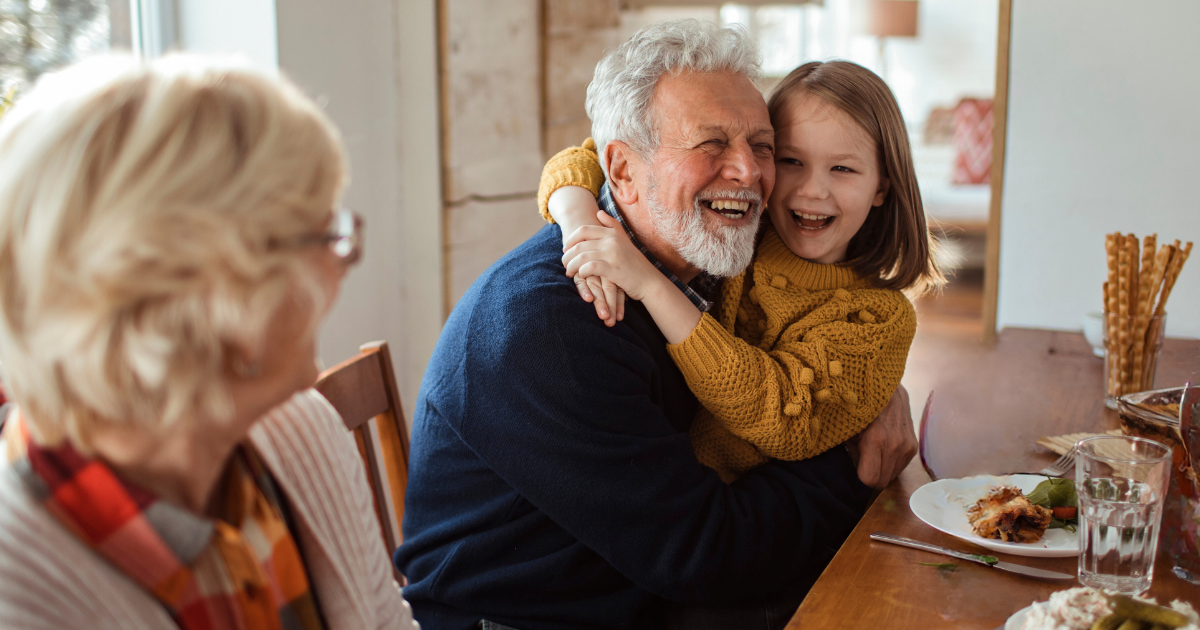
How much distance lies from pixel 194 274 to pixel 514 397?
63cm

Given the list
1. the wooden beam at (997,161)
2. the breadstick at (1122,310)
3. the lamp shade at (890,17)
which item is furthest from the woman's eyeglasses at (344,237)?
the lamp shade at (890,17)

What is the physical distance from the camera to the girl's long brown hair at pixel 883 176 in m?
1.52

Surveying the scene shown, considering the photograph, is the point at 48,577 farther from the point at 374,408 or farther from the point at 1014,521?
the point at 1014,521

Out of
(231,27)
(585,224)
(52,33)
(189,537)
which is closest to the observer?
(189,537)

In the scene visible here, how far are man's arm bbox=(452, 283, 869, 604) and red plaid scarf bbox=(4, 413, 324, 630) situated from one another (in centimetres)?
41

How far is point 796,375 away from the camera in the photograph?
4.50ft

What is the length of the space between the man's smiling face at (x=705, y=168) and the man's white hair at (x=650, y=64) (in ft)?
0.05

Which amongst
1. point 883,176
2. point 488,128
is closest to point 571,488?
point 883,176

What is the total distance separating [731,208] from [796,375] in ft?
1.00

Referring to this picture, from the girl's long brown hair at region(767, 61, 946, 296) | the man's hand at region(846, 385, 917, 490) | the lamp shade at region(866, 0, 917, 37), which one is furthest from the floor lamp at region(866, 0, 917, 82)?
the man's hand at region(846, 385, 917, 490)

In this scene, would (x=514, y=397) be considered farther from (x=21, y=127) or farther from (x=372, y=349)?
(x=21, y=127)

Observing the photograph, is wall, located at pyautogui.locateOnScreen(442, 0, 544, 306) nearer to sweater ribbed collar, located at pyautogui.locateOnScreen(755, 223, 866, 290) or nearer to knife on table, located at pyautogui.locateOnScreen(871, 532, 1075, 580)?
sweater ribbed collar, located at pyautogui.locateOnScreen(755, 223, 866, 290)

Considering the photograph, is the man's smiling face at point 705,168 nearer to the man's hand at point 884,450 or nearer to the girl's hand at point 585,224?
the girl's hand at point 585,224

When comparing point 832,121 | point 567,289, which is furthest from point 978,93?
point 567,289
